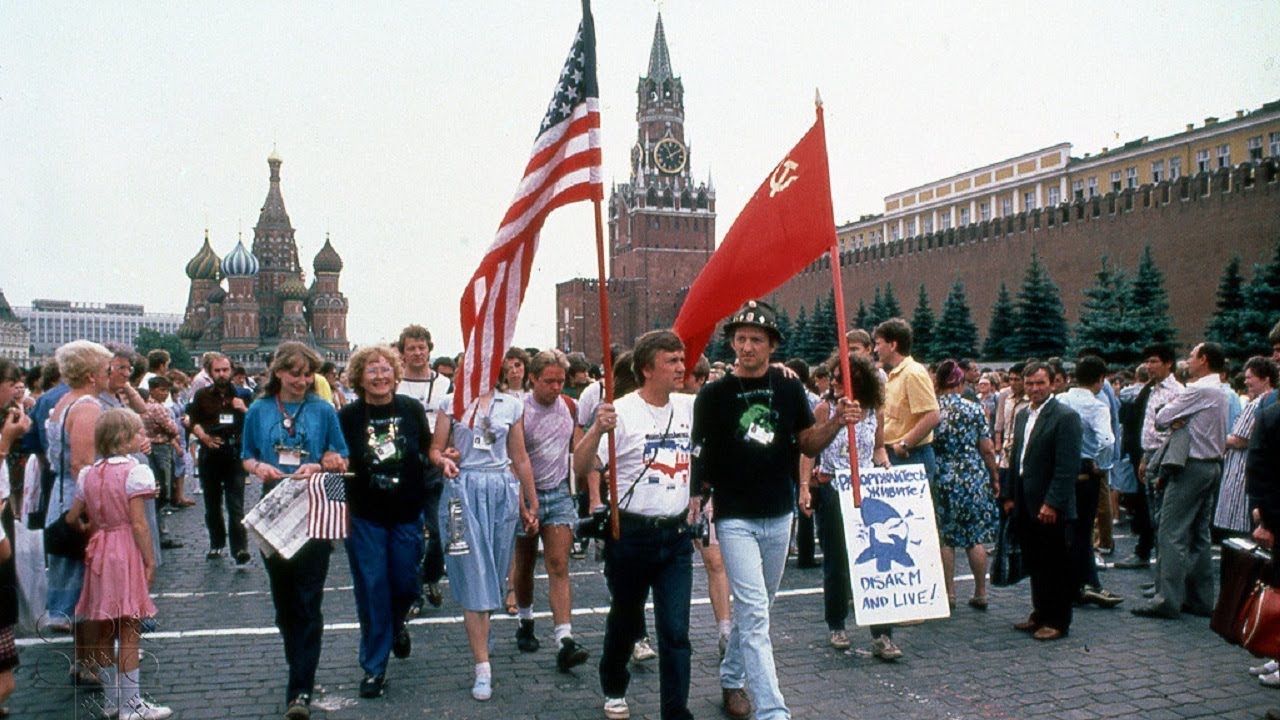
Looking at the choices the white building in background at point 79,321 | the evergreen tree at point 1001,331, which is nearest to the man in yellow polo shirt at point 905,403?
the evergreen tree at point 1001,331

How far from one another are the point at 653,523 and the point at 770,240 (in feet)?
5.32

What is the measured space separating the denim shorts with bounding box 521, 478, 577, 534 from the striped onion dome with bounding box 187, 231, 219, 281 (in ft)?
293

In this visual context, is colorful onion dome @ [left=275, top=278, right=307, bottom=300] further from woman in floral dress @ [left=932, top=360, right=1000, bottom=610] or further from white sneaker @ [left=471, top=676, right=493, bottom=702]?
white sneaker @ [left=471, top=676, right=493, bottom=702]

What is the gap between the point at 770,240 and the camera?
5.34m

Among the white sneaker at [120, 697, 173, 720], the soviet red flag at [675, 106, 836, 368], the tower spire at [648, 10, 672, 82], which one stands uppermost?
the tower spire at [648, 10, 672, 82]

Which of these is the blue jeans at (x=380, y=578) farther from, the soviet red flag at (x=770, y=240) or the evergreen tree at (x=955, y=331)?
the evergreen tree at (x=955, y=331)

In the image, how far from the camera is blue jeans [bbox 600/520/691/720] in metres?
4.69

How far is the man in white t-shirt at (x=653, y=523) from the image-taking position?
4.73m

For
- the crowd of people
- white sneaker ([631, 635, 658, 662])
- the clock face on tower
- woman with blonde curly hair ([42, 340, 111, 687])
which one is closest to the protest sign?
the crowd of people

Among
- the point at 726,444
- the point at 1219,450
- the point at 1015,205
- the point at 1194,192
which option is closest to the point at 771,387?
the point at 726,444

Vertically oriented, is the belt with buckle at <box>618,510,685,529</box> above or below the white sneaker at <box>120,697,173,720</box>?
above

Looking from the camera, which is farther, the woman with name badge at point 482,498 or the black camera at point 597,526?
the woman with name badge at point 482,498

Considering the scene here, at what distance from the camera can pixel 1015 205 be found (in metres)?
71.4

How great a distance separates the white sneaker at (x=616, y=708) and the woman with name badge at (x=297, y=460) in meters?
1.49
